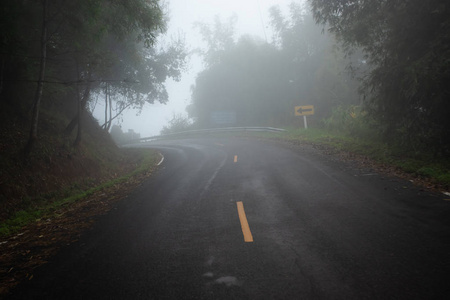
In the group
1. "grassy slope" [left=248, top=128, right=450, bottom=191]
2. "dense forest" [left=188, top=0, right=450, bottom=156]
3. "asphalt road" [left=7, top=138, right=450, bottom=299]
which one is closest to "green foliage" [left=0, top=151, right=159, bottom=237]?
"asphalt road" [left=7, top=138, right=450, bottom=299]

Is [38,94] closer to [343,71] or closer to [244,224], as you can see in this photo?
[244,224]

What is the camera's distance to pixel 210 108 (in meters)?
39.5

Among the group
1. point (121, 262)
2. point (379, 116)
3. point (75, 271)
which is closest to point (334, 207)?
point (121, 262)

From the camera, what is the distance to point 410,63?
955 centimetres

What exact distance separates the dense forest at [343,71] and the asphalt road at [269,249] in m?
4.03

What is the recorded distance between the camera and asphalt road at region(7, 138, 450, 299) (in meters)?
3.17

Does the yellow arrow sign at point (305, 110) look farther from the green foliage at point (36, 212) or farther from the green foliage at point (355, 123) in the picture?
the green foliage at point (36, 212)

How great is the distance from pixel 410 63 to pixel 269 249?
960 cm

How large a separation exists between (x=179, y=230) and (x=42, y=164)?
28.5 ft

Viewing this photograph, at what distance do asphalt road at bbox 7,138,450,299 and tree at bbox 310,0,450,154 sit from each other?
3646 millimetres

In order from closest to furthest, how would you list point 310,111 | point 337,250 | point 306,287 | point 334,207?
point 306,287 → point 337,250 → point 334,207 → point 310,111

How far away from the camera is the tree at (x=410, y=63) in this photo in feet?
27.5

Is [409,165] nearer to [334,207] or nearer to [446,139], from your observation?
[446,139]

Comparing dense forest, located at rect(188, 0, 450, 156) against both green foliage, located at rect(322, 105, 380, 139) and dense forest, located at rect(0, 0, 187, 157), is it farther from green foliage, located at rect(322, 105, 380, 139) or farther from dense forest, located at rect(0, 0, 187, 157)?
dense forest, located at rect(0, 0, 187, 157)
